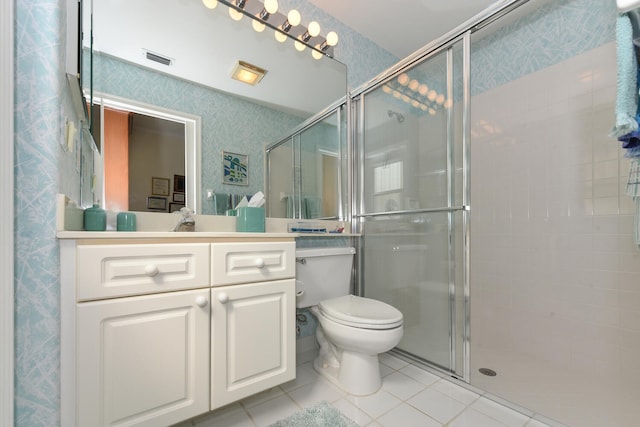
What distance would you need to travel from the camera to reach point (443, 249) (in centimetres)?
165

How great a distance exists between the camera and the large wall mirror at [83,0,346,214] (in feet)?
4.25

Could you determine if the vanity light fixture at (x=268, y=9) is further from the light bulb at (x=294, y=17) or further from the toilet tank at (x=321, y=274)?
the toilet tank at (x=321, y=274)

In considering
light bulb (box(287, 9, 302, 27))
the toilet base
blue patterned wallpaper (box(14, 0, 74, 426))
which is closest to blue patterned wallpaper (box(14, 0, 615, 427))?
blue patterned wallpaper (box(14, 0, 74, 426))

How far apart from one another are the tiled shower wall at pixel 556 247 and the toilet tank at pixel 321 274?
0.87 metres

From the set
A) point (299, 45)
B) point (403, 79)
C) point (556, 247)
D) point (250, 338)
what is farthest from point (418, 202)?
point (299, 45)

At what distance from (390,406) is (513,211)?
5.17ft

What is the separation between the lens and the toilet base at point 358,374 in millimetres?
1396

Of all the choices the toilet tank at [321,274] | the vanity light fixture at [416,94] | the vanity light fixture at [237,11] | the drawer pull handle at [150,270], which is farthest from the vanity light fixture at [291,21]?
the drawer pull handle at [150,270]

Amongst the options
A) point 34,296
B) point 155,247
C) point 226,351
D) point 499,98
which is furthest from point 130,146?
point 499,98

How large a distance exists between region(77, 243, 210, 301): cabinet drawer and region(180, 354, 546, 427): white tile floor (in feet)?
2.18

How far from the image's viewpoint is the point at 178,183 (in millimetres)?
1411

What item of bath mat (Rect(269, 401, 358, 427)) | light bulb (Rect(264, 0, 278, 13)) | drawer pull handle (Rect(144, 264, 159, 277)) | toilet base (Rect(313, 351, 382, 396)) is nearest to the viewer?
drawer pull handle (Rect(144, 264, 159, 277))

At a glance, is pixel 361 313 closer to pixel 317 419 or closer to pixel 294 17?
pixel 317 419

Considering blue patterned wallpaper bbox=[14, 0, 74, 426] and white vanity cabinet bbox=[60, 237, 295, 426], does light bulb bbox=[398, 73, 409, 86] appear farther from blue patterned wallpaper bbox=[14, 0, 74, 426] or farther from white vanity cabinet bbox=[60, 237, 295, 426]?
blue patterned wallpaper bbox=[14, 0, 74, 426]
